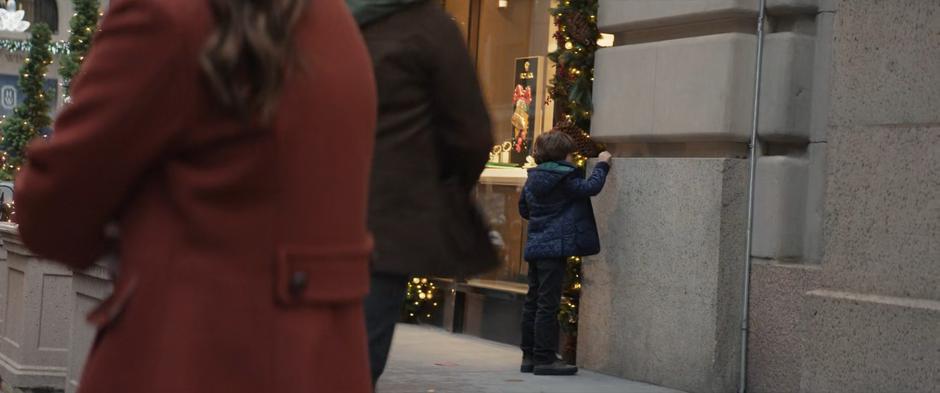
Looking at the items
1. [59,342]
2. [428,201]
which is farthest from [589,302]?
[428,201]

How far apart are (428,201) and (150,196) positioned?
1.90 m

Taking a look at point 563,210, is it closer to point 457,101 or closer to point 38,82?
point 457,101

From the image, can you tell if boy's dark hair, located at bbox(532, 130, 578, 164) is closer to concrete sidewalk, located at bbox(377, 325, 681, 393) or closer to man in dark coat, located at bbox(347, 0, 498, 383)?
concrete sidewalk, located at bbox(377, 325, 681, 393)

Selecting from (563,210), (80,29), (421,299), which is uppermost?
(80,29)

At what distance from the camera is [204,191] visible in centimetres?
234

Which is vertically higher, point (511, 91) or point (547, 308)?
point (511, 91)

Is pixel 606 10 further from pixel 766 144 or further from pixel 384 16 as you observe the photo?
pixel 384 16

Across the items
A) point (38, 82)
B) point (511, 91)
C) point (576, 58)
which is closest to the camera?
point (576, 58)

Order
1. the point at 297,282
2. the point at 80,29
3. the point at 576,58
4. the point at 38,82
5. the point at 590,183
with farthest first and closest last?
the point at 38,82 → the point at 80,29 → the point at 576,58 → the point at 590,183 → the point at 297,282

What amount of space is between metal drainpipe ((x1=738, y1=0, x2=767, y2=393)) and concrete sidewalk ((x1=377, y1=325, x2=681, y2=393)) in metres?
0.55

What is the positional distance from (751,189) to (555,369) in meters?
1.88

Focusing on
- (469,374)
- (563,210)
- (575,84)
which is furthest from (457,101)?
(575,84)

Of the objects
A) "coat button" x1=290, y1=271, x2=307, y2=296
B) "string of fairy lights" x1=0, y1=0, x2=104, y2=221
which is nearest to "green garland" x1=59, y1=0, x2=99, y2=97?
"string of fairy lights" x1=0, y1=0, x2=104, y2=221

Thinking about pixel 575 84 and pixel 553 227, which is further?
pixel 575 84
